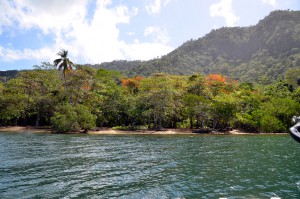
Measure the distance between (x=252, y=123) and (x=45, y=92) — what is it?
1805 inches

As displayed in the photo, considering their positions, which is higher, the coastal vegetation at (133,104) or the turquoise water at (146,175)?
the coastal vegetation at (133,104)

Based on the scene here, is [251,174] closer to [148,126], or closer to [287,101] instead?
[148,126]

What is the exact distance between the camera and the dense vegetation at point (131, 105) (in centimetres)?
5112

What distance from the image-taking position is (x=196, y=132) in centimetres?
5088

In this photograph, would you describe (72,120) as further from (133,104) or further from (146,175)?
(146,175)

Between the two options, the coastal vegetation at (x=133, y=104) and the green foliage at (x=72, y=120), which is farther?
the coastal vegetation at (x=133, y=104)

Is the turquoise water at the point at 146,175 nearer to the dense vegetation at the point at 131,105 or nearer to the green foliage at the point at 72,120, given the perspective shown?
the green foliage at the point at 72,120

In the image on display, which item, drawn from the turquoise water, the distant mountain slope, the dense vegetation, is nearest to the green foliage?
the dense vegetation

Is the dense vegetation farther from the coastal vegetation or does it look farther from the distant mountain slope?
the distant mountain slope

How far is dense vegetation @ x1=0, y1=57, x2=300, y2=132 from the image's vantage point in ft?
168

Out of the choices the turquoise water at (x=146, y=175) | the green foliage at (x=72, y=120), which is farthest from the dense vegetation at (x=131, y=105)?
the turquoise water at (x=146, y=175)

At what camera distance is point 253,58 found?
17062 centimetres

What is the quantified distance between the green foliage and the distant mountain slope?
82.2 m

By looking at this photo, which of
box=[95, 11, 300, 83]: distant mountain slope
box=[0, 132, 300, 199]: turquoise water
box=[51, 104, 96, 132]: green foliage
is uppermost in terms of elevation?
box=[95, 11, 300, 83]: distant mountain slope
